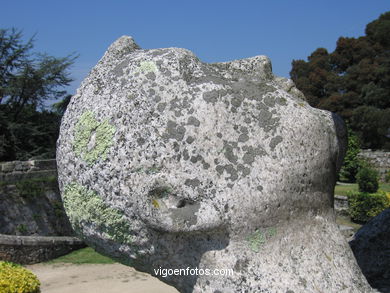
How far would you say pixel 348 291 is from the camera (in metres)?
1.91

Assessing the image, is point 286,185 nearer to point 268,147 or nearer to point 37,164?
point 268,147

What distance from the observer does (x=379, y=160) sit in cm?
2545

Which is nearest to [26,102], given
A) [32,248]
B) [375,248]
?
[32,248]

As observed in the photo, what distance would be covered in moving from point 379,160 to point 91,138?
25.5 metres

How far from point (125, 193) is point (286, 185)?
2.19 feet

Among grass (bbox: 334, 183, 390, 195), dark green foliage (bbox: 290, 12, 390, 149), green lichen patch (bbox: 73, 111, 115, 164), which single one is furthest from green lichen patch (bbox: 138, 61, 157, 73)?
dark green foliage (bbox: 290, 12, 390, 149)

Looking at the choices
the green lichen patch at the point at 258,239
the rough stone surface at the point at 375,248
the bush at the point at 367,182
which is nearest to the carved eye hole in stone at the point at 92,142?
the green lichen patch at the point at 258,239

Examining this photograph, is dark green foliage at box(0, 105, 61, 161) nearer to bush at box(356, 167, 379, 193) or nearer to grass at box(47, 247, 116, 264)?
grass at box(47, 247, 116, 264)

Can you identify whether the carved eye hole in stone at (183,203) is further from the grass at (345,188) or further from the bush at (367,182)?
the grass at (345,188)

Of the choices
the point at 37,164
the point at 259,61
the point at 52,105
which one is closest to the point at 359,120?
the point at 52,105

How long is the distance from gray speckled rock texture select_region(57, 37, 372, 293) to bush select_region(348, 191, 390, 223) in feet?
42.9

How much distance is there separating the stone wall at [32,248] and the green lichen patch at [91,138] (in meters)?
11.0

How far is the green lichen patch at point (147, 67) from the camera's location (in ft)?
6.93

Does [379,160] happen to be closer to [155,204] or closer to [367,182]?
[367,182]
